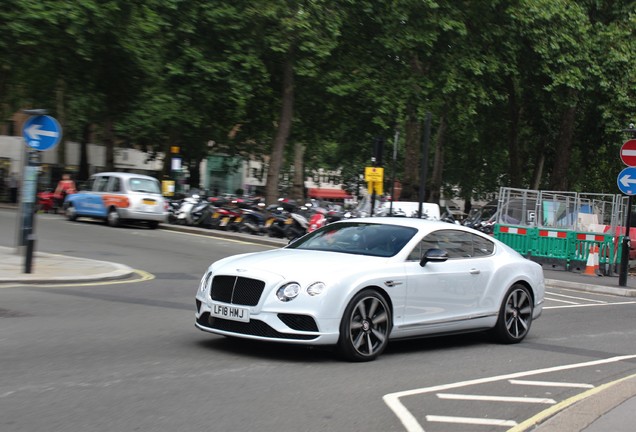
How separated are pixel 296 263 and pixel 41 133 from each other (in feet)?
24.2

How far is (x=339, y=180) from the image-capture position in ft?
238

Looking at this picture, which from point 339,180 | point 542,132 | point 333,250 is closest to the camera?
point 333,250

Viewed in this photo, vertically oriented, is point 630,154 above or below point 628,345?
above

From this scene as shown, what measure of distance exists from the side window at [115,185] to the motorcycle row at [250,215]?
3397mm

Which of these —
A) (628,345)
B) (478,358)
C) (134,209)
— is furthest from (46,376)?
(134,209)

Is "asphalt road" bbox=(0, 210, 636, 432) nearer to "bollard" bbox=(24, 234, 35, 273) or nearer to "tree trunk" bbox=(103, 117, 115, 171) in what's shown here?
"bollard" bbox=(24, 234, 35, 273)

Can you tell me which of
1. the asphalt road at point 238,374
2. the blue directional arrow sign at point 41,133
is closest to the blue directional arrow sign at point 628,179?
the asphalt road at point 238,374

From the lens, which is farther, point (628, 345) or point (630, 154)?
point (630, 154)

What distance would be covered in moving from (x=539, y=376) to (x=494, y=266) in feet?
6.10

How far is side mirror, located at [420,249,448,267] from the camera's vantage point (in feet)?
27.5

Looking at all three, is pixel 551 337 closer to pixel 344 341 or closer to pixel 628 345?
pixel 628 345

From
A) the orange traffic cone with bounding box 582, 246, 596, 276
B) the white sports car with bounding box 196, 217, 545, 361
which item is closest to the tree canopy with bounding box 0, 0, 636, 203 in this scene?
the orange traffic cone with bounding box 582, 246, 596, 276

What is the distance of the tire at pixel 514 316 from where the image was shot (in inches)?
378

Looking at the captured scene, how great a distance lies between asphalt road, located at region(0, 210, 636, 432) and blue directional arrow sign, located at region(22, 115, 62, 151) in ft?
9.14
